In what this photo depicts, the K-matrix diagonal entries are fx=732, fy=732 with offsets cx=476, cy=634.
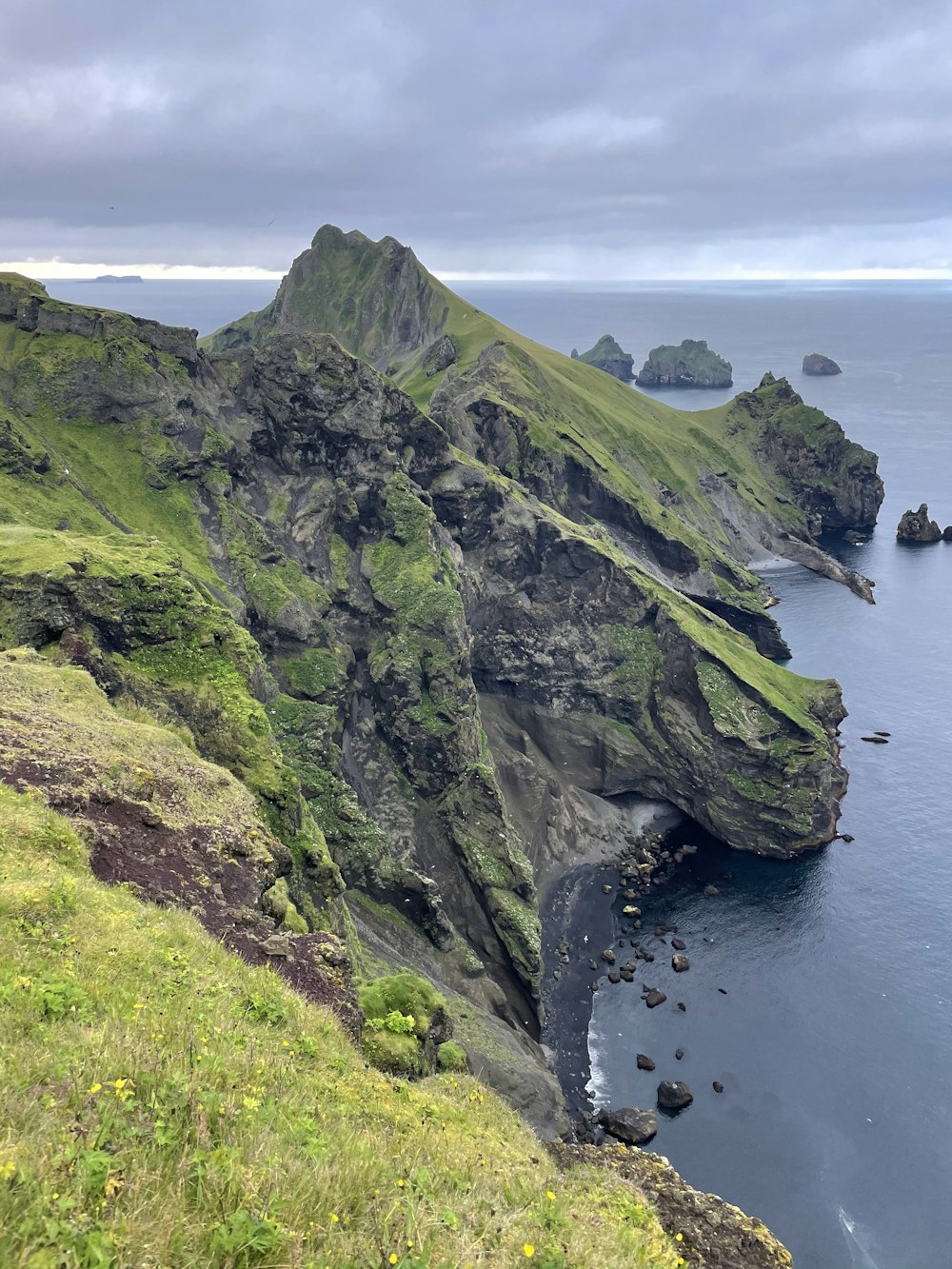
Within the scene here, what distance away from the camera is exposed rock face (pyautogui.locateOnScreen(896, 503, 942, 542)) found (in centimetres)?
18962

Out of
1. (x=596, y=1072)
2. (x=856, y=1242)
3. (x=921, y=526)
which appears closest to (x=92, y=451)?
(x=596, y=1072)

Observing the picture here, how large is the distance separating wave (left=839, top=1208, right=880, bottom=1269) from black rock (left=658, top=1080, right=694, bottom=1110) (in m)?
12.0

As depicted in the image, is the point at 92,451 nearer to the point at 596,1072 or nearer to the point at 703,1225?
the point at 596,1072

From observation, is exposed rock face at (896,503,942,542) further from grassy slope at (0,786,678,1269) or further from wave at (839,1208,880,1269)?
grassy slope at (0,786,678,1269)

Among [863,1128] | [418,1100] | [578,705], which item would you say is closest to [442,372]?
[578,705]

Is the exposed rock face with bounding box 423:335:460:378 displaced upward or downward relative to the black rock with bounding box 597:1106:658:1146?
upward

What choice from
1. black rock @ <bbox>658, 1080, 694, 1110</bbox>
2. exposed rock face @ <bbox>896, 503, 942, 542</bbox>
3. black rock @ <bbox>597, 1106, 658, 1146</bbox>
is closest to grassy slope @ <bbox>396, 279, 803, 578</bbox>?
exposed rock face @ <bbox>896, 503, 942, 542</bbox>

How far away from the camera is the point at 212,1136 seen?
9.75 meters

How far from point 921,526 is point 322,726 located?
593 feet

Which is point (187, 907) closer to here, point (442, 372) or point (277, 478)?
point (277, 478)

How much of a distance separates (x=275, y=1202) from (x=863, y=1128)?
218ft

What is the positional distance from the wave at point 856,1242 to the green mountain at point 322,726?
20.3 metres

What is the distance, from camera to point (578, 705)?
107125mm

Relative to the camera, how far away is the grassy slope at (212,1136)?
25.4 feet
